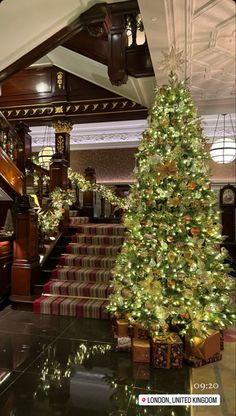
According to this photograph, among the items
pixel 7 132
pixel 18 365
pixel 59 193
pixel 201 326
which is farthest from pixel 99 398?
pixel 7 132

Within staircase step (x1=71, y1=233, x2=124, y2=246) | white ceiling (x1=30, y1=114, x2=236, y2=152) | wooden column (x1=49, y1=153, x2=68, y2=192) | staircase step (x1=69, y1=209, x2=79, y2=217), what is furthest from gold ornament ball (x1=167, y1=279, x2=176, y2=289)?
white ceiling (x1=30, y1=114, x2=236, y2=152)

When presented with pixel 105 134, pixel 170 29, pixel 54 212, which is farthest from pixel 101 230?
pixel 105 134

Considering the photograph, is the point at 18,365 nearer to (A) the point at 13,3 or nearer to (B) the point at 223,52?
(A) the point at 13,3

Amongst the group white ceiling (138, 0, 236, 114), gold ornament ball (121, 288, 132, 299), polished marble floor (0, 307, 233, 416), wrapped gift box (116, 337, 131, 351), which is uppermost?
white ceiling (138, 0, 236, 114)

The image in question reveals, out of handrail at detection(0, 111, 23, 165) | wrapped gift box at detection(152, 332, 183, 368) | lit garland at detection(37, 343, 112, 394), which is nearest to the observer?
lit garland at detection(37, 343, 112, 394)

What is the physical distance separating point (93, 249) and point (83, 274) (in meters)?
0.64

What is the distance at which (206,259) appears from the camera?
2695 millimetres

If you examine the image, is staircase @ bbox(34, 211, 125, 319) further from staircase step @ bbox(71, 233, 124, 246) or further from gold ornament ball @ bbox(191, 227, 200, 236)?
gold ornament ball @ bbox(191, 227, 200, 236)

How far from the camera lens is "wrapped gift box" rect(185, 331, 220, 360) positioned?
8.25ft

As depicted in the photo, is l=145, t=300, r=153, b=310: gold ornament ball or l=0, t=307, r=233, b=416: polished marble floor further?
l=145, t=300, r=153, b=310: gold ornament ball

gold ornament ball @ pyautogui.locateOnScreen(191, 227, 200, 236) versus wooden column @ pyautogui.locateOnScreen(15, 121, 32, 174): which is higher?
wooden column @ pyautogui.locateOnScreen(15, 121, 32, 174)

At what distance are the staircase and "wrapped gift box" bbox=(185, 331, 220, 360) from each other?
1273 mm

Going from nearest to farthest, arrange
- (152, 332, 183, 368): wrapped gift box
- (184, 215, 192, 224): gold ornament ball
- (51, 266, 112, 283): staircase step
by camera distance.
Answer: (152, 332, 183, 368): wrapped gift box < (184, 215, 192, 224): gold ornament ball < (51, 266, 112, 283): staircase step

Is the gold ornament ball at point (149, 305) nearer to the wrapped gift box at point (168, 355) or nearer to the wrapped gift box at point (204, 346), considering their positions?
the wrapped gift box at point (168, 355)
